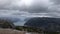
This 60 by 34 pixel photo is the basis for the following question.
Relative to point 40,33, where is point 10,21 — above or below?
above

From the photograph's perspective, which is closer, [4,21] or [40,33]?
[40,33]

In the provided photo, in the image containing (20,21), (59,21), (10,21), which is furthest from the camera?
(59,21)

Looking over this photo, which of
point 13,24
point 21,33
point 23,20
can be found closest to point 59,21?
point 23,20

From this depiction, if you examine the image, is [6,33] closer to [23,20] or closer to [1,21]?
[1,21]

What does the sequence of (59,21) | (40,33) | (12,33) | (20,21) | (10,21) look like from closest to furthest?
(12,33) → (40,33) → (10,21) → (20,21) → (59,21)

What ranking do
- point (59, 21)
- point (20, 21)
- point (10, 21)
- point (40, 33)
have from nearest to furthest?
point (40, 33)
point (10, 21)
point (20, 21)
point (59, 21)

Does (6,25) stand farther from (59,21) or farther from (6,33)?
(59,21)

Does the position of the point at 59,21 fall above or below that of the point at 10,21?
below

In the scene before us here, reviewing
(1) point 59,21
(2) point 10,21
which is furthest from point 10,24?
(1) point 59,21

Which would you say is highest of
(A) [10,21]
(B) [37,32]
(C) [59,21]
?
(A) [10,21]
